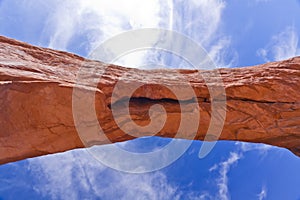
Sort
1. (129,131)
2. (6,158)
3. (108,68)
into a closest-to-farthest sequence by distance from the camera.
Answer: (6,158) < (129,131) < (108,68)

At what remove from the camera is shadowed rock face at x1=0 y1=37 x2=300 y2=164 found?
9938 mm

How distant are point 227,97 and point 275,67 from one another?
93.3 inches

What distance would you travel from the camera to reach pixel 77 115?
10211mm

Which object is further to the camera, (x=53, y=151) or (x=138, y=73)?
(x=138, y=73)

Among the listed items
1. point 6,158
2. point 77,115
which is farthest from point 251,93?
point 6,158

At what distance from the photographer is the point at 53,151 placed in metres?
10.5

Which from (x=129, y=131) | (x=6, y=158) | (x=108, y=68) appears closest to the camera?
(x=6, y=158)

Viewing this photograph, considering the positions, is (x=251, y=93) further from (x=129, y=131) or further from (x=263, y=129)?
(x=129, y=131)

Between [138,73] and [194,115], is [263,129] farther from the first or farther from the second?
[138,73]

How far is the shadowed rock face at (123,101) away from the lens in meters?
9.94

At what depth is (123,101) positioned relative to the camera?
11.4 meters

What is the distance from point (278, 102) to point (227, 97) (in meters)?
2.03

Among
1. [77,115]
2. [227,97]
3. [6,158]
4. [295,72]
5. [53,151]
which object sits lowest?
[6,158]

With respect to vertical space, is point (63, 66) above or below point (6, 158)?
above
